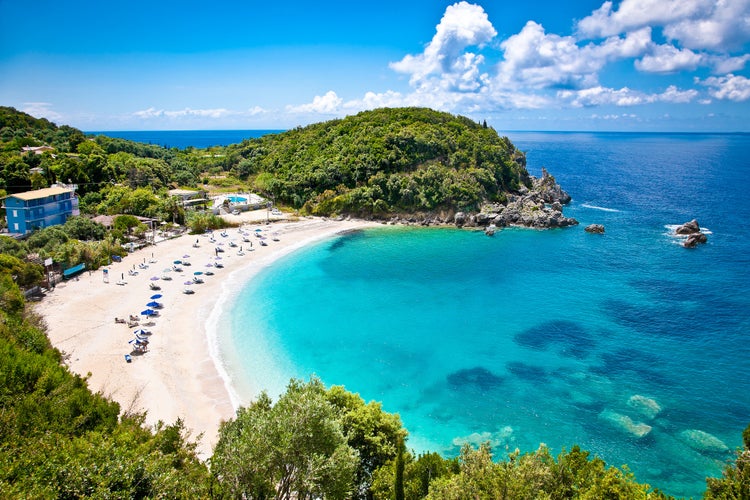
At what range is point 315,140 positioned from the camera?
97938mm

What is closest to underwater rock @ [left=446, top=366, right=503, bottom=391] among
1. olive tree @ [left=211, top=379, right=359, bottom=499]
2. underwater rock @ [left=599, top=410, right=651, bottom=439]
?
underwater rock @ [left=599, top=410, right=651, bottom=439]

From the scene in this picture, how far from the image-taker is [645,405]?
26656mm

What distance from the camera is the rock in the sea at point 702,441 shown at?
→ 23219 millimetres

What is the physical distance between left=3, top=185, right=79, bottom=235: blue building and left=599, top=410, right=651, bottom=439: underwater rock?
205ft

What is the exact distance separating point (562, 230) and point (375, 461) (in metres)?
61.2

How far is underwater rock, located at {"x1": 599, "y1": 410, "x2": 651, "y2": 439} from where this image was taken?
24.3 m

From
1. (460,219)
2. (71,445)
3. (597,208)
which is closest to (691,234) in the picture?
(597,208)

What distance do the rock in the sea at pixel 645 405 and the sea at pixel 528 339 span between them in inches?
4.4

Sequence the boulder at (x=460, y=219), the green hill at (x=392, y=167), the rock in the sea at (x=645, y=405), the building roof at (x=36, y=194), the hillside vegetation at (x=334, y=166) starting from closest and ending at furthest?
the rock in the sea at (x=645, y=405) < the building roof at (x=36, y=194) < the hillside vegetation at (x=334, y=166) < the boulder at (x=460, y=219) < the green hill at (x=392, y=167)

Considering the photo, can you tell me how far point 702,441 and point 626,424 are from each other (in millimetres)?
3781

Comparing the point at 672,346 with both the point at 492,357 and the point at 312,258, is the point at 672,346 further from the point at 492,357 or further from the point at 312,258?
the point at 312,258

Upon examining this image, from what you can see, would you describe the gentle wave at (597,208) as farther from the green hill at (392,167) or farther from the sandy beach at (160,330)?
the sandy beach at (160,330)

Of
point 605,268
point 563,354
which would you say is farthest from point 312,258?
point 605,268

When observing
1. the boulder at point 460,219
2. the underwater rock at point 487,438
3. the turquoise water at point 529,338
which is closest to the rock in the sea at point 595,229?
the turquoise water at point 529,338
